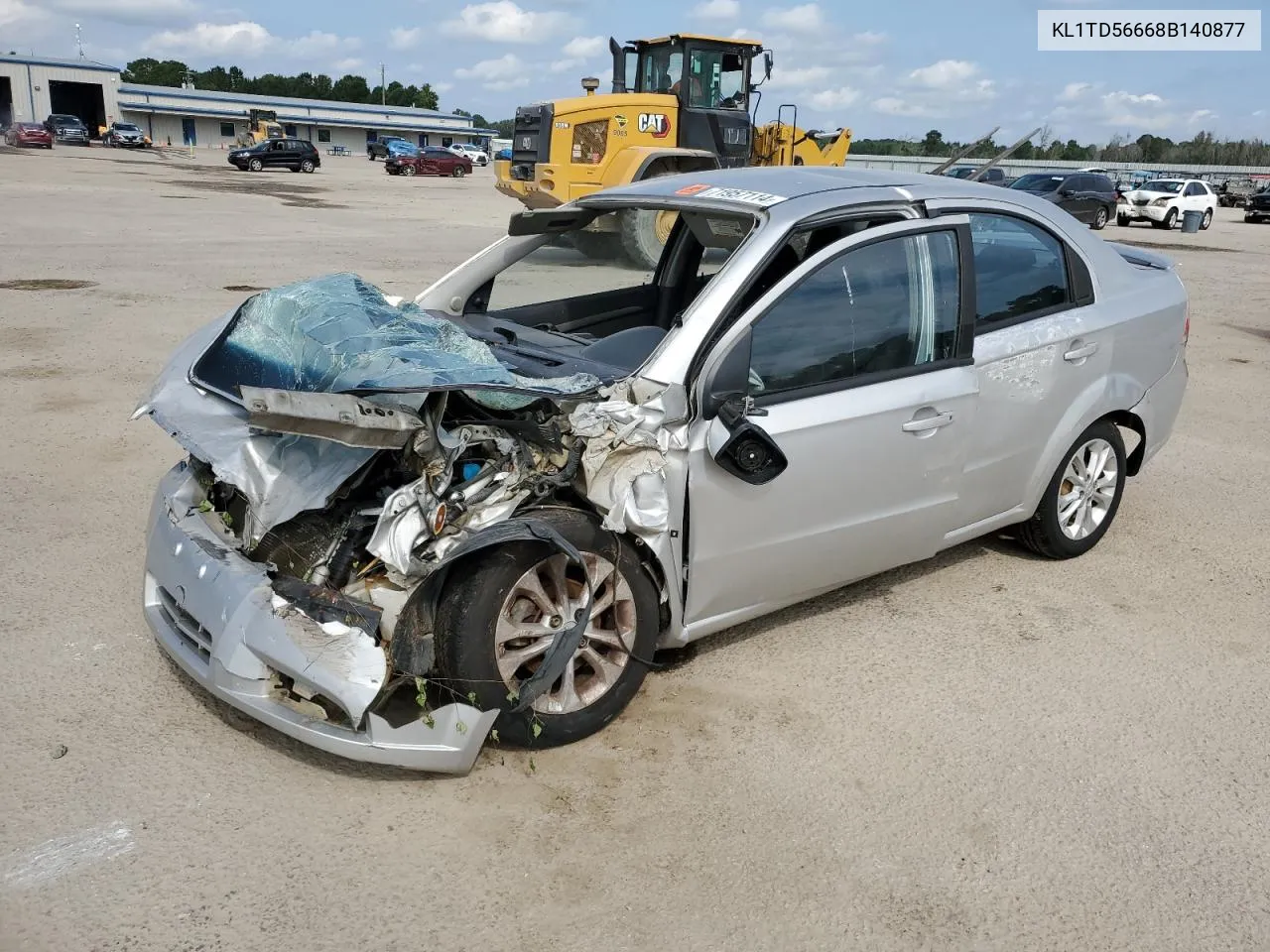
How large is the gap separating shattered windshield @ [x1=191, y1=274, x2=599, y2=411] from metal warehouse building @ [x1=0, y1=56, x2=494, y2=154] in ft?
281

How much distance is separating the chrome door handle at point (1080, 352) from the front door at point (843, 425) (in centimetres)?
72

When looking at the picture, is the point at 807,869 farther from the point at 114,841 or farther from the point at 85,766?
the point at 85,766

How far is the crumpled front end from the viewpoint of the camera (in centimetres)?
297

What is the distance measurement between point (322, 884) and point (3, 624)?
2.16m

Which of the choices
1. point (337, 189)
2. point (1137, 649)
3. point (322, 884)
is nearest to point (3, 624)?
point (322, 884)

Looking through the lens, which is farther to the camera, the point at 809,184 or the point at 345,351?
the point at 809,184

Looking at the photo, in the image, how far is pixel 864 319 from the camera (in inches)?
149

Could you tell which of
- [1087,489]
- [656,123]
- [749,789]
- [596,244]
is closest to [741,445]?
[749,789]

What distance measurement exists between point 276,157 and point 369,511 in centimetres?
4637

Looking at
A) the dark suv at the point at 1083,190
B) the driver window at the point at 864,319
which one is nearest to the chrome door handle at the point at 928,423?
the driver window at the point at 864,319

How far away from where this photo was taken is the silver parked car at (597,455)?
304 cm

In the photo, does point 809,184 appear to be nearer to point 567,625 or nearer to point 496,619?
point 567,625

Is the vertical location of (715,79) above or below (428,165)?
below

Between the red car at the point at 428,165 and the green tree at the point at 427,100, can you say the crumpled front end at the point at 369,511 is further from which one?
the green tree at the point at 427,100
